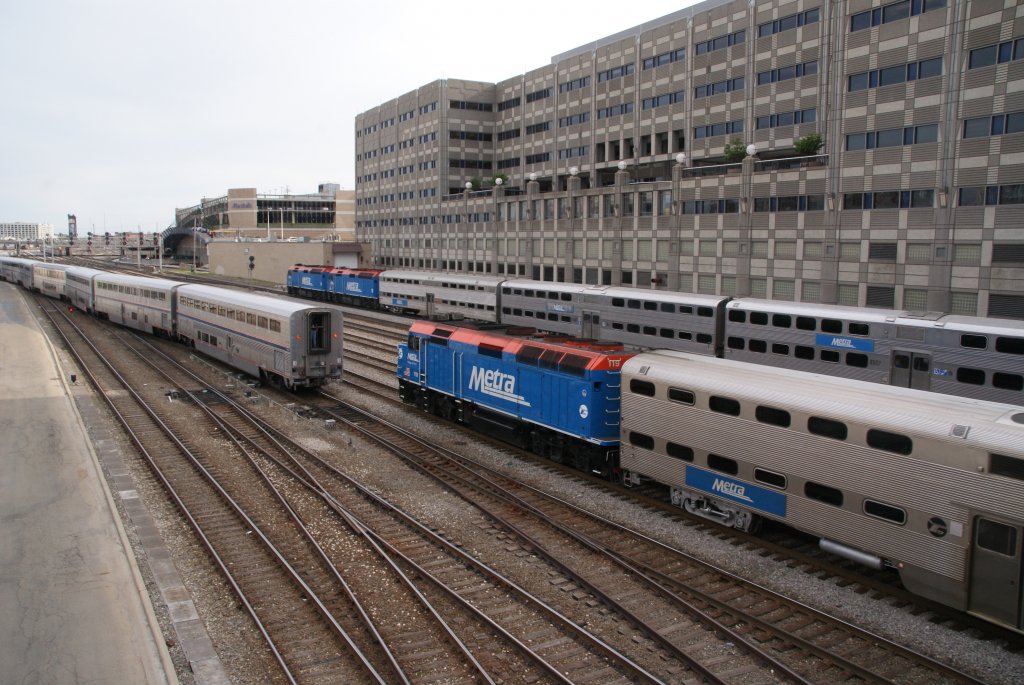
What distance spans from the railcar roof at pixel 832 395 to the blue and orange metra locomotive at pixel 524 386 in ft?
5.03

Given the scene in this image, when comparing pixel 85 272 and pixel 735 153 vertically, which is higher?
pixel 735 153

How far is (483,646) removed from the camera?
1248cm

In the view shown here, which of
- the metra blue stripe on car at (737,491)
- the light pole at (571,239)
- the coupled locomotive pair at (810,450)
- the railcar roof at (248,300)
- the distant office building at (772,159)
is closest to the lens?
the coupled locomotive pair at (810,450)

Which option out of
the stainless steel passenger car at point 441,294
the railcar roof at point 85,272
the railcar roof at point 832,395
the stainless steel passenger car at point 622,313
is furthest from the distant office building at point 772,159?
the railcar roof at point 85,272

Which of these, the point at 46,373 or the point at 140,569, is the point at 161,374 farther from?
the point at 140,569

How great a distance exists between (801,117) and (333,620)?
5092 centimetres

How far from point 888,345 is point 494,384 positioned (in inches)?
562

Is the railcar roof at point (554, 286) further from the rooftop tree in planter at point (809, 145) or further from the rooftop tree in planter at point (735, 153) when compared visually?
the rooftop tree in planter at point (809, 145)

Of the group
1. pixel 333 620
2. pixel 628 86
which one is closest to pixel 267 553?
pixel 333 620

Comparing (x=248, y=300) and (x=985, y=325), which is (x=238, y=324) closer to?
(x=248, y=300)

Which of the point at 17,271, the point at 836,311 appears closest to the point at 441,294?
the point at 836,311

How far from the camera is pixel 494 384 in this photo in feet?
80.1

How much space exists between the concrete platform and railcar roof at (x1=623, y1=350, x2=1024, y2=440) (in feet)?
37.8

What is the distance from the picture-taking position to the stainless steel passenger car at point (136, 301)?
46.9 metres
